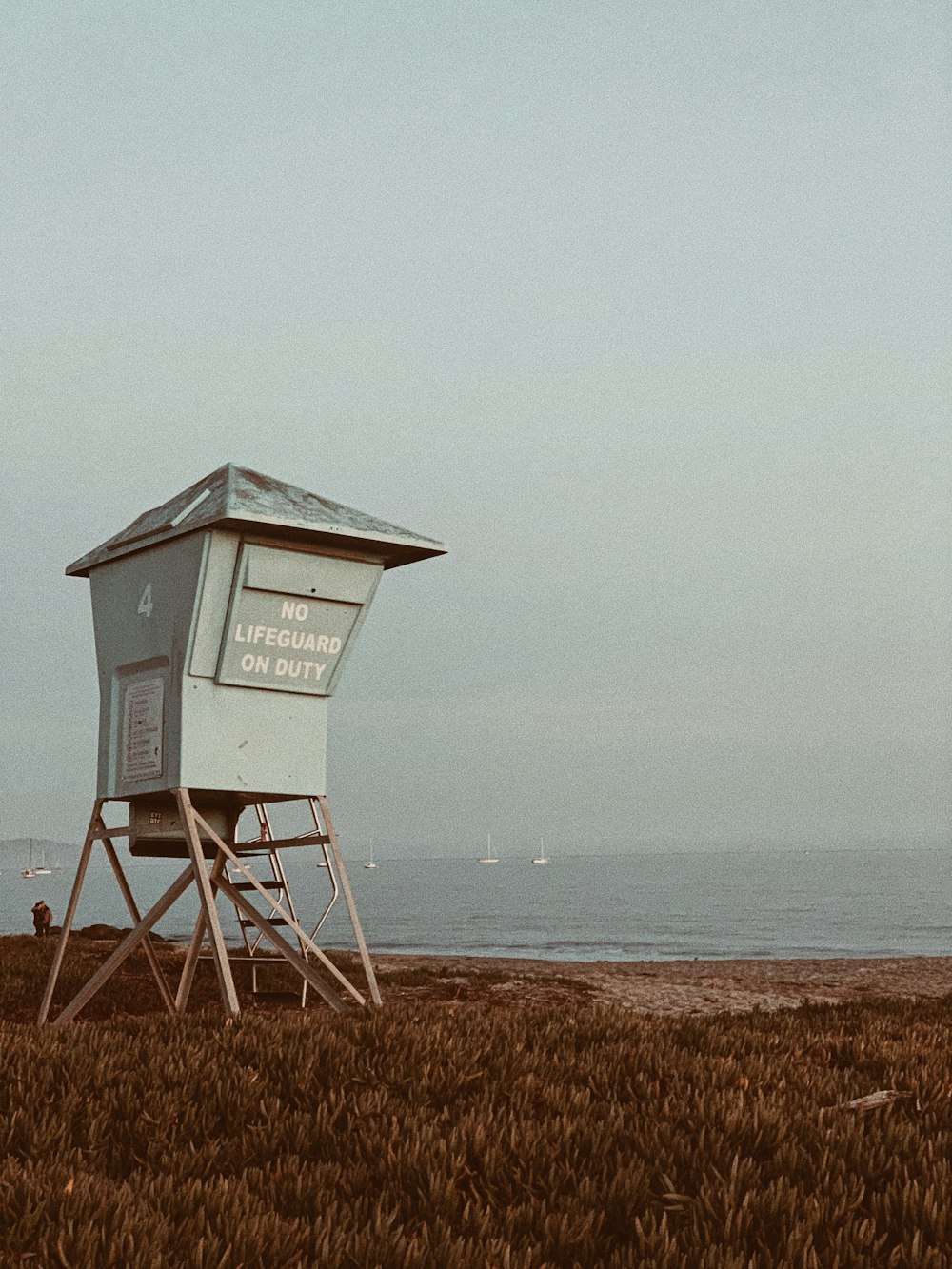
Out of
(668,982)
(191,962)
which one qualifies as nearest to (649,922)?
(668,982)

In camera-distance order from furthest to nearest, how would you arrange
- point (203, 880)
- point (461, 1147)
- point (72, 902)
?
point (72, 902) → point (203, 880) → point (461, 1147)

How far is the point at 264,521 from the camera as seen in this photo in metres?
11.6

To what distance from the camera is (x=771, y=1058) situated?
749 cm

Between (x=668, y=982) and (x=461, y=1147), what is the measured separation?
70.8ft

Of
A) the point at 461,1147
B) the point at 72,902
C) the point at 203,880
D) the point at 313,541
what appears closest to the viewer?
the point at 461,1147

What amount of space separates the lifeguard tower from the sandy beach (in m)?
7.27

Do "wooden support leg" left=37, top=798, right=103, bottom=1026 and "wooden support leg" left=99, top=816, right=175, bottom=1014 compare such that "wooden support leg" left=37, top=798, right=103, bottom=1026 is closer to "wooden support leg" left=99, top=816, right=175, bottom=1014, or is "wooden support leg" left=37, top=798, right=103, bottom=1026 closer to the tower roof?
"wooden support leg" left=99, top=816, right=175, bottom=1014

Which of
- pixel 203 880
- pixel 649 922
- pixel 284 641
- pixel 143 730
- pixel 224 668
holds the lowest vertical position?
pixel 649 922

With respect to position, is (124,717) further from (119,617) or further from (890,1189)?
(890,1189)

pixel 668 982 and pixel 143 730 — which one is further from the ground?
pixel 143 730

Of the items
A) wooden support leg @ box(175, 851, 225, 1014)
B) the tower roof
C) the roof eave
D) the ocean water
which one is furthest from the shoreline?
the ocean water

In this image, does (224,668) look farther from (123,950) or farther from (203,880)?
(123,950)

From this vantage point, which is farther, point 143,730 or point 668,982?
point 668,982

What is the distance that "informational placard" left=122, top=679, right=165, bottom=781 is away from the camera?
11992mm
